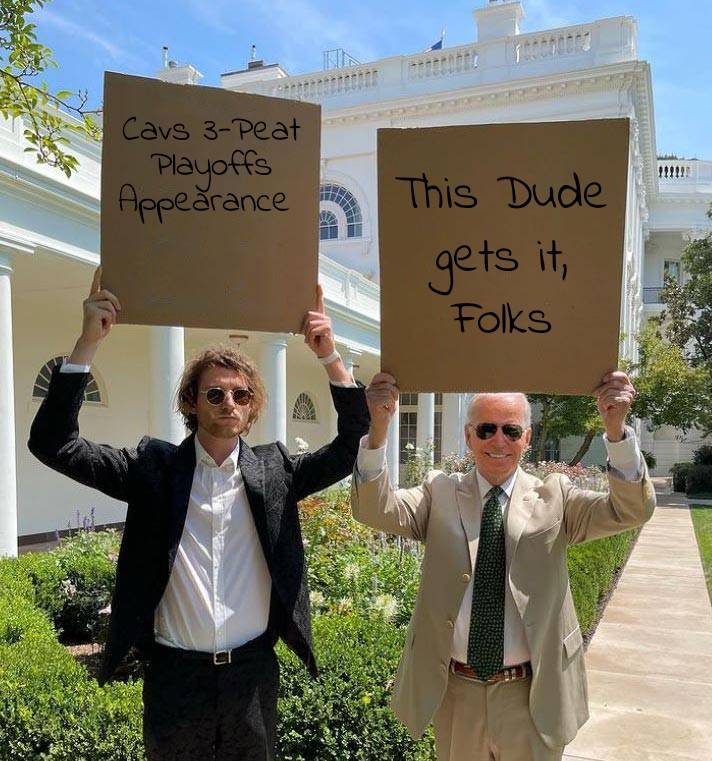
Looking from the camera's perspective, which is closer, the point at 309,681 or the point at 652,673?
the point at 309,681

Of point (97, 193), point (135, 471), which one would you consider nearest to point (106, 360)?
point (97, 193)

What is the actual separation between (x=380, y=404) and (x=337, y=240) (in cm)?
2589

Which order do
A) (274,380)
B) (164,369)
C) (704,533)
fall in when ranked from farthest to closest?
1. (704,533)
2. (274,380)
3. (164,369)

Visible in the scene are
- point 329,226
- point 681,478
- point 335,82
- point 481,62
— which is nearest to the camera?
point 481,62

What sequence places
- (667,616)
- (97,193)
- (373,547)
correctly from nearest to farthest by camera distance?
(373,547) < (667,616) < (97,193)

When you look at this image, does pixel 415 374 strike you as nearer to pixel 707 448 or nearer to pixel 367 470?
pixel 367 470

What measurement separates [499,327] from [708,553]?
10924mm

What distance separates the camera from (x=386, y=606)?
14.9 ft

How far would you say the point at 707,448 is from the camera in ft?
→ 98.1

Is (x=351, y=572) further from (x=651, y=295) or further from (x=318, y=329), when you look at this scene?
(x=651, y=295)

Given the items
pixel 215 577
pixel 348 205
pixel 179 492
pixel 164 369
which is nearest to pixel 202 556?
pixel 215 577

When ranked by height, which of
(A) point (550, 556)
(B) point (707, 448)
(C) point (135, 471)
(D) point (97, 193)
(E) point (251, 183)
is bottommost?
(B) point (707, 448)

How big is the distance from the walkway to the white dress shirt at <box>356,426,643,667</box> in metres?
2.40

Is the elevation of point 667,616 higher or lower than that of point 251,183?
lower
